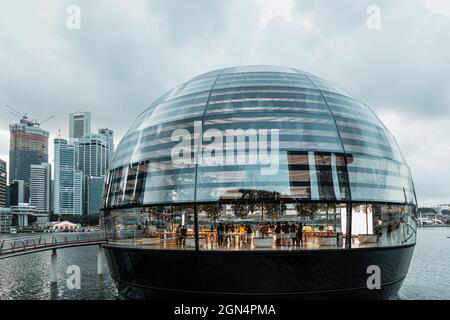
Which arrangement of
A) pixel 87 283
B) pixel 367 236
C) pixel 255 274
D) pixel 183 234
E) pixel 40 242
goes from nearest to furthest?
pixel 255 274, pixel 183 234, pixel 367 236, pixel 87 283, pixel 40 242

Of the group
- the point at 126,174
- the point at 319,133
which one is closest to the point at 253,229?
the point at 319,133

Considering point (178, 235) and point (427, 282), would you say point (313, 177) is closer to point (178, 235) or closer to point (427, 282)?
point (178, 235)

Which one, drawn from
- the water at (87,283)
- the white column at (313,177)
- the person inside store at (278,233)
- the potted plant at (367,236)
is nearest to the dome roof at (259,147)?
the white column at (313,177)

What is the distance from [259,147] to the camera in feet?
63.2

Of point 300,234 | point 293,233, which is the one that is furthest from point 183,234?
point 300,234

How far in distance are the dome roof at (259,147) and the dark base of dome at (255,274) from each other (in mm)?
2488

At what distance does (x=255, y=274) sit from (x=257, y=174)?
4209 millimetres

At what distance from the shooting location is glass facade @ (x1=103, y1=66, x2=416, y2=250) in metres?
18.7

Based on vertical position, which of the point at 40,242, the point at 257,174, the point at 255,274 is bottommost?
the point at 40,242

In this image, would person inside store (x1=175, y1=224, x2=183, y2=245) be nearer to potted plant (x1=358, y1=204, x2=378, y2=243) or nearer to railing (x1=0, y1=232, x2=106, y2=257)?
potted plant (x1=358, y1=204, x2=378, y2=243)

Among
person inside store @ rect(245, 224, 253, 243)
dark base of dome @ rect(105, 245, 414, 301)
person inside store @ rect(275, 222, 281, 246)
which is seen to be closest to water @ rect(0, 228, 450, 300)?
dark base of dome @ rect(105, 245, 414, 301)

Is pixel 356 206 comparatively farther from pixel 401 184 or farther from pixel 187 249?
pixel 187 249

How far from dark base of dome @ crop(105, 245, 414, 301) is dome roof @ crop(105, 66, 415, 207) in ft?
8.16

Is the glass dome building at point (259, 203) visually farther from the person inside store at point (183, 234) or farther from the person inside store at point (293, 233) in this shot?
the person inside store at point (293, 233)
